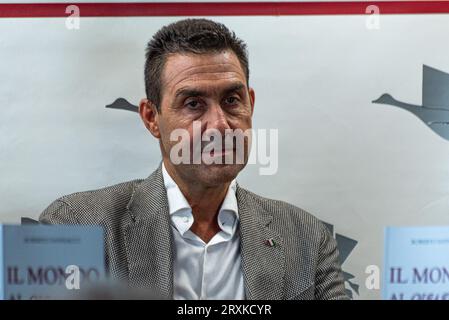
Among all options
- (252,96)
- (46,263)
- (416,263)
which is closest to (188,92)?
(252,96)

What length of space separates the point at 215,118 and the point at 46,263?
1.55 ft

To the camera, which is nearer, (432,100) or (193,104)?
(193,104)

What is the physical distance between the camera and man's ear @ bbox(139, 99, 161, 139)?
1074mm

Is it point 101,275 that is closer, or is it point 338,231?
point 101,275

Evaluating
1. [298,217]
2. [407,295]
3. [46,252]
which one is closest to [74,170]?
[46,252]

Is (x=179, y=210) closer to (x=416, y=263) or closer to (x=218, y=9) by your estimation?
(x=218, y=9)

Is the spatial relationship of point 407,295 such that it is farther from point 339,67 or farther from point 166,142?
point 166,142

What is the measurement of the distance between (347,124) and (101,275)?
2.01 ft

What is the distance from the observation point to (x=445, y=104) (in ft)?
3.71

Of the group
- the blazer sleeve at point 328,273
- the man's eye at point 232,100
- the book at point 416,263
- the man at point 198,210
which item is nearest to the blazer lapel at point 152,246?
the man at point 198,210

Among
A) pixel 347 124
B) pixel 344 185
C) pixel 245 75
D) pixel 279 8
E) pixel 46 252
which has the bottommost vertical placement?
pixel 46 252

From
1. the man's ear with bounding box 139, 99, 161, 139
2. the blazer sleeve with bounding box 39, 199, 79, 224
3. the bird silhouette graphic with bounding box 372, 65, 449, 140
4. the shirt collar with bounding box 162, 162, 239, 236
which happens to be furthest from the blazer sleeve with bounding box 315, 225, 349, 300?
the blazer sleeve with bounding box 39, 199, 79, 224

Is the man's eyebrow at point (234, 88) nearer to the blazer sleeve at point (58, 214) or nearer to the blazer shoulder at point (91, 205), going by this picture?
the blazer shoulder at point (91, 205)

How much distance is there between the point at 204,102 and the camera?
3.35ft
